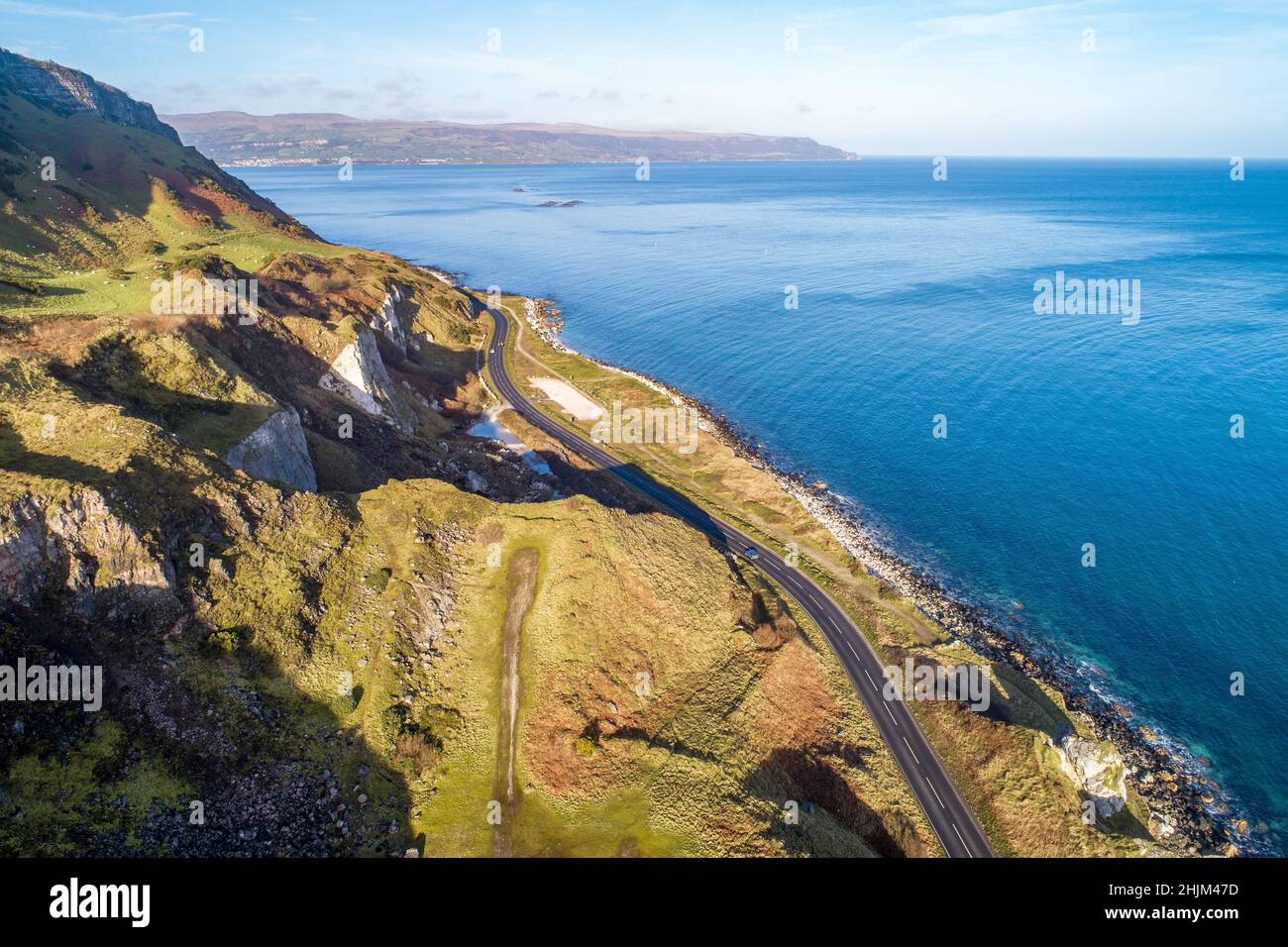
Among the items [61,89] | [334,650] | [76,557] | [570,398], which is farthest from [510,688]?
[61,89]

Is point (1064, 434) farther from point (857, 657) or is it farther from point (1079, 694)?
point (857, 657)

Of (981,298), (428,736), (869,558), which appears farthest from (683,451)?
Answer: (981,298)

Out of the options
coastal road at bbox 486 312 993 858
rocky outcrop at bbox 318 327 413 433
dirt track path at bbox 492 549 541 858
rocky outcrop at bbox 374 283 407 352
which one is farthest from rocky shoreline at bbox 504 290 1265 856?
rocky outcrop at bbox 374 283 407 352

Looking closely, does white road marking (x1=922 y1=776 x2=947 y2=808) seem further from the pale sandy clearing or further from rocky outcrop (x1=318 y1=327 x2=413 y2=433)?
the pale sandy clearing

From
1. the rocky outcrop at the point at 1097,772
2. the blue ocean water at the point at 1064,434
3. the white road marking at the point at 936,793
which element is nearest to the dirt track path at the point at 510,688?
the white road marking at the point at 936,793

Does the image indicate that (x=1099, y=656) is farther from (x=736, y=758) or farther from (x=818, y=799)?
(x=736, y=758)

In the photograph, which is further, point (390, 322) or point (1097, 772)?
point (390, 322)
